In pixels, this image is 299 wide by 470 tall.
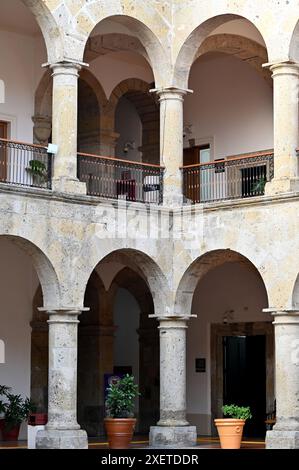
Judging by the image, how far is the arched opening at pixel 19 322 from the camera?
68.3 feet

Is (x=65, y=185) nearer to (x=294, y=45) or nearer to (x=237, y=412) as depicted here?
(x=294, y=45)

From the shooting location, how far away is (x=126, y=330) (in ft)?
82.2

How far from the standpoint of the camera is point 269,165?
1884cm

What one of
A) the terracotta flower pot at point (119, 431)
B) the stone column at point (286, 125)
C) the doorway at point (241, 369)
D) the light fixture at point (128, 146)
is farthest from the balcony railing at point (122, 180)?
the terracotta flower pot at point (119, 431)

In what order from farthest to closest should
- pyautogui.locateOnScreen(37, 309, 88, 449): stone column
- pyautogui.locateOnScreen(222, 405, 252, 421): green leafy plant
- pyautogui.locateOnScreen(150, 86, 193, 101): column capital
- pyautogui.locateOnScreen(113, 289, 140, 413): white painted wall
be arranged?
pyautogui.locateOnScreen(113, 289, 140, 413): white painted wall < pyautogui.locateOnScreen(150, 86, 193, 101): column capital < pyautogui.locateOnScreen(222, 405, 252, 421): green leafy plant < pyautogui.locateOnScreen(37, 309, 88, 449): stone column

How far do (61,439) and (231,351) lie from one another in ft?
22.5

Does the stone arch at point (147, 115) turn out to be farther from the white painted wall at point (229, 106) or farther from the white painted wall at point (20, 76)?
the white painted wall at point (20, 76)

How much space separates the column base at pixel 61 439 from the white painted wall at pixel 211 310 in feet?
19.0

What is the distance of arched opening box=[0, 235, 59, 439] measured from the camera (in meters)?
20.8

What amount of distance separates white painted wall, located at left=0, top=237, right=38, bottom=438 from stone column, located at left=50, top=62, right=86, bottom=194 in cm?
333

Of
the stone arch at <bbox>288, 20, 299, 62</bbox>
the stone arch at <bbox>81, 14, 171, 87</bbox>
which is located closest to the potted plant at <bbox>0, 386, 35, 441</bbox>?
the stone arch at <bbox>81, 14, 171, 87</bbox>

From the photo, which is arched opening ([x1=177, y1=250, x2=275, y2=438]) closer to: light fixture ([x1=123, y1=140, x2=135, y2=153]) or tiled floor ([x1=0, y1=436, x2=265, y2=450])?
tiled floor ([x1=0, y1=436, x2=265, y2=450])

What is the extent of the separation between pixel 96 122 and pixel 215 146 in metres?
2.59
